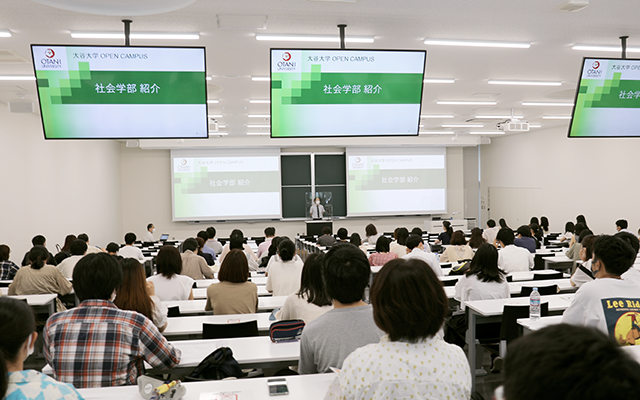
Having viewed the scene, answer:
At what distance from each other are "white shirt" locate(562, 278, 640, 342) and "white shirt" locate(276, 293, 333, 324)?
1.56 m

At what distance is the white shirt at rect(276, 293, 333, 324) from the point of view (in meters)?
3.07

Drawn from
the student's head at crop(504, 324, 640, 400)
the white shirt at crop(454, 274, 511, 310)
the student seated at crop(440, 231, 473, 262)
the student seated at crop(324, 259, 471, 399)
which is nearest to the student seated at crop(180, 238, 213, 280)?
the white shirt at crop(454, 274, 511, 310)

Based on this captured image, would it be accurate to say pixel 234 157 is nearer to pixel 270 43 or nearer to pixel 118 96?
pixel 270 43

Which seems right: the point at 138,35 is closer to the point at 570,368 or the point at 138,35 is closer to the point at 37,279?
the point at 37,279

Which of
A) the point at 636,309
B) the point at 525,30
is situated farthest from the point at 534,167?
the point at 636,309

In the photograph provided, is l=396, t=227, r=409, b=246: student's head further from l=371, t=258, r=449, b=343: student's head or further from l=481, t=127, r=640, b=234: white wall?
l=371, t=258, r=449, b=343: student's head

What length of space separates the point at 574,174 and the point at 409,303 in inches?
504

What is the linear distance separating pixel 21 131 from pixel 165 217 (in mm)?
6530

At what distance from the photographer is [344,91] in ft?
13.6

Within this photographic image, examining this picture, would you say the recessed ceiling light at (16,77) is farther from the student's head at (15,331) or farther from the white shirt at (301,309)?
the student's head at (15,331)

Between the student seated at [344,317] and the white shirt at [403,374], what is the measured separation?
52cm

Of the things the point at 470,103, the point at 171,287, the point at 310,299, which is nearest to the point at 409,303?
the point at 310,299

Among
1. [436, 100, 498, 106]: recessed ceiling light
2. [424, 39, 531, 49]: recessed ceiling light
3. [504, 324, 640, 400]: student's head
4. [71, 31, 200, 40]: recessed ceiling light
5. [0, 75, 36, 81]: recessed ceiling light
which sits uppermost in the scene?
[436, 100, 498, 106]: recessed ceiling light

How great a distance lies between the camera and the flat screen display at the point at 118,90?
3.73 meters
